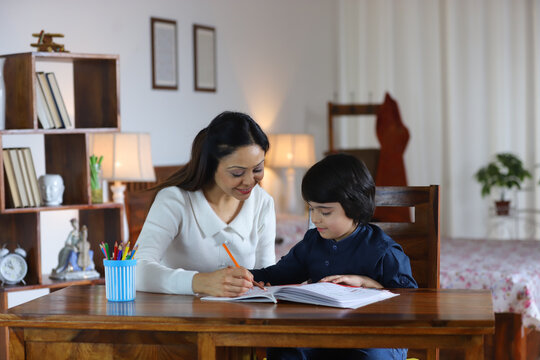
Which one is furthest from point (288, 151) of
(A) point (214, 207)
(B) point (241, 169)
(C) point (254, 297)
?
(C) point (254, 297)

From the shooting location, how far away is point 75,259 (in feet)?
10.5

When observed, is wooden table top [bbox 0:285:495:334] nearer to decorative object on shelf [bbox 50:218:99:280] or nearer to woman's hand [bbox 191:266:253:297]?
woman's hand [bbox 191:266:253:297]

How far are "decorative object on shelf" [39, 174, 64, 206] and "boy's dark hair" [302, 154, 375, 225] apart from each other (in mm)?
1512

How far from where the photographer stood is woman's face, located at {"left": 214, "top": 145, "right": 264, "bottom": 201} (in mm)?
2074

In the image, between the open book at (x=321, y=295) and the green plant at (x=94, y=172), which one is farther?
the green plant at (x=94, y=172)

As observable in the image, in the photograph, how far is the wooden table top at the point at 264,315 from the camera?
4.85 ft

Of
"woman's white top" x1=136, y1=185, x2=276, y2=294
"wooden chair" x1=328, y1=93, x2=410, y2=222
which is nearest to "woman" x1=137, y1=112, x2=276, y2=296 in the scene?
"woman's white top" x1=136, y1=185, x2=276, y2=294

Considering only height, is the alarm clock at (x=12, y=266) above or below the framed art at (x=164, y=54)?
below

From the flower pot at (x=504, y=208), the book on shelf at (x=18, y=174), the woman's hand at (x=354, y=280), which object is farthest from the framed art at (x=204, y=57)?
the woman's hand at (x=354, y=280)

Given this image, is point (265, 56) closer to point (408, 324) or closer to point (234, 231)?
point (234, 231)

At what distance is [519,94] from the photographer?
556 cm

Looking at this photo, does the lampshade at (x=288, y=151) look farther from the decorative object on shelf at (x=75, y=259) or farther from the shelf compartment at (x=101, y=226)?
the decorative object on shelf at (x=75, y=259)

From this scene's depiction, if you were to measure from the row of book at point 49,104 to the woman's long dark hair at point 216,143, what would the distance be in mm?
1112

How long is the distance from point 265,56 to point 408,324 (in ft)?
13.1
